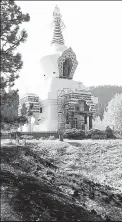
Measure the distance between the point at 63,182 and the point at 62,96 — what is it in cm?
1888

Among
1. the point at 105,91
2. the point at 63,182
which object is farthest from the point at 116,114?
the point at 105,91

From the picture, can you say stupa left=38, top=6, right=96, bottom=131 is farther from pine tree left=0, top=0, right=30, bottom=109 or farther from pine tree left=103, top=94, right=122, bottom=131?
pine tree left=0, top=0, right=30, bottom=109

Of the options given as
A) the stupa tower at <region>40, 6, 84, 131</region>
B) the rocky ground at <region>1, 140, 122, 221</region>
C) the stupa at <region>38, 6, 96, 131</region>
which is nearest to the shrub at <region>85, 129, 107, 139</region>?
the rocky ground at <region>1, 140, 122, 221</region>

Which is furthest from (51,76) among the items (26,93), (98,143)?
(98,143)

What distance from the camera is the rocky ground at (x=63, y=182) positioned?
36.9ft

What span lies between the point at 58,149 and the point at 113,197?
734 cm

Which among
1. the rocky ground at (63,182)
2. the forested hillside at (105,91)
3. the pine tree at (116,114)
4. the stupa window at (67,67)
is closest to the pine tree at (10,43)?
the rocky ground at (63,182)

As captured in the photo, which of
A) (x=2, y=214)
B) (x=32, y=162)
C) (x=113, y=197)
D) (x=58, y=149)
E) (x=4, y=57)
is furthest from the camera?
(x=58, y=149)

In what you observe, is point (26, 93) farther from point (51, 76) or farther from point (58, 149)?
point (58, 149)

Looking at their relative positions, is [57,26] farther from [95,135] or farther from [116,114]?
[116,114]

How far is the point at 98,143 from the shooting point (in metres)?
22.8

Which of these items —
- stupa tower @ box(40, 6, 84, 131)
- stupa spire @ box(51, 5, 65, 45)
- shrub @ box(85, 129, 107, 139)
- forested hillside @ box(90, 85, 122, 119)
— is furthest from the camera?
forested hillside @ box(90, 85, 122, 119)

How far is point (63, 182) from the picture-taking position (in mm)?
15680

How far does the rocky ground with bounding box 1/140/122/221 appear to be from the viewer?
11250mm
